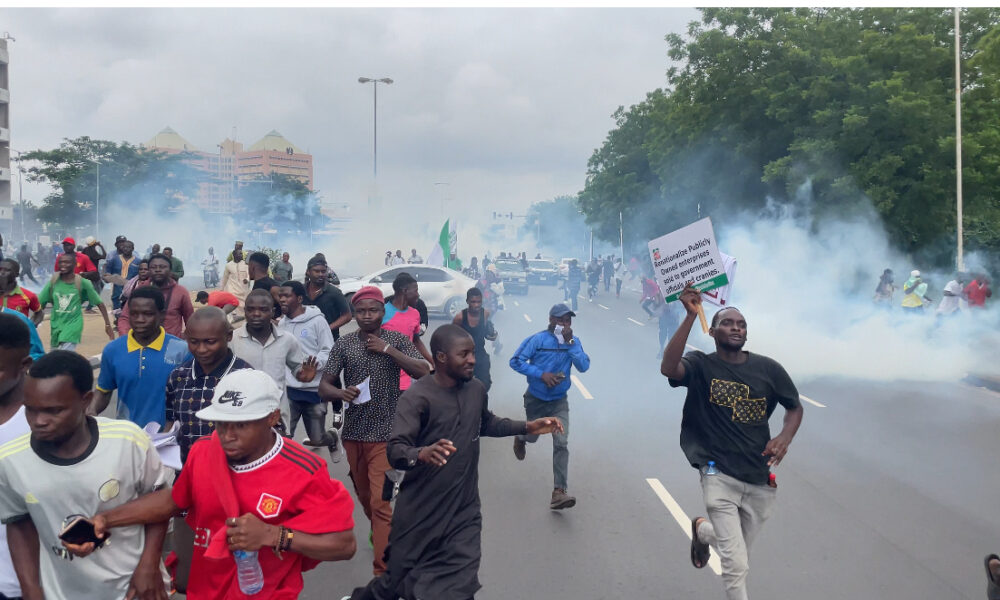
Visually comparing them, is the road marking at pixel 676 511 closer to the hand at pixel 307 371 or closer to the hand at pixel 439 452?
the hand at pixel 439 452

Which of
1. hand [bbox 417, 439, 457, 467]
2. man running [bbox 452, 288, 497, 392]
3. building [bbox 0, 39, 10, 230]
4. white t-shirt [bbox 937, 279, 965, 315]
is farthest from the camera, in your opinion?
building [bbox 0, 39, 10, 230]

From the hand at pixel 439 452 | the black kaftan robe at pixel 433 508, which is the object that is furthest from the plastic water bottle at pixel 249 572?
the black kaftan robe at pixel 433 508

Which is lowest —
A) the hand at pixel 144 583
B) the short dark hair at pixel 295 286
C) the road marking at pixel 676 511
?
the road marking at pixel 676 511

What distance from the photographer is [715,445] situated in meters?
4.96

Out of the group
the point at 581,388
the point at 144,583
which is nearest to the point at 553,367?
the point at 144,583

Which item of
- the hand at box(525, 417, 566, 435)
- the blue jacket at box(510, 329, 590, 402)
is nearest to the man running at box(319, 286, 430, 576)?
the hand at box(525, 417, 566, 435)

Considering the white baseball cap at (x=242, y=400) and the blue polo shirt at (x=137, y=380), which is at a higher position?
the white baseball cap at (x=242, y=400)

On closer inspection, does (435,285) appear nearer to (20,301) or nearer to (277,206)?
(20,301)

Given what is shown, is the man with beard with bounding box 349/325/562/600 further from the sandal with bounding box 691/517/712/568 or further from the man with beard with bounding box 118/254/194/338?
the man with beard with bounding box 118/254/194/338

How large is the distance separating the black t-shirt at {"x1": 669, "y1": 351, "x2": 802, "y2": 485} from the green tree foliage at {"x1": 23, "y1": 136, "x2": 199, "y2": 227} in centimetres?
6903

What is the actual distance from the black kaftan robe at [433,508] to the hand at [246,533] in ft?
4.00

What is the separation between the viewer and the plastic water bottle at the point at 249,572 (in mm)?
2951

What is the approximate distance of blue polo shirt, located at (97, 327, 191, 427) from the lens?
500 cm

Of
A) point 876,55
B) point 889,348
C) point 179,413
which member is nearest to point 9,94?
point 876,55
